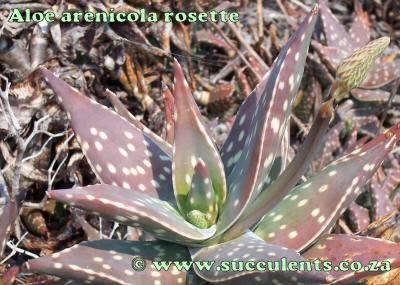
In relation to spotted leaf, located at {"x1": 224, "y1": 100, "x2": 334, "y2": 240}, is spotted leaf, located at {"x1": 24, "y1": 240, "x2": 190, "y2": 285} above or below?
below

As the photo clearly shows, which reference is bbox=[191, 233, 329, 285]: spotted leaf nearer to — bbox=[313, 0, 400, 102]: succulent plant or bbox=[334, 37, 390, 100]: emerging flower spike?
bbox=[334, 37, 390, 100]: emerging flower spike

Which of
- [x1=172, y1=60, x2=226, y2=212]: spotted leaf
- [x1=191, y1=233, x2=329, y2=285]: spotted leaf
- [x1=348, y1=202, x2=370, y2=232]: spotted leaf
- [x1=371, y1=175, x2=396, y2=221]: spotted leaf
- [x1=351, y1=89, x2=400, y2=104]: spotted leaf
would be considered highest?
[x1=172, y1=60, x2=226, y2=212]: spotted leaf

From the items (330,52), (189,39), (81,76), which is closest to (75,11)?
(81,76)

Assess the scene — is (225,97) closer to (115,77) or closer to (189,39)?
(189,39)

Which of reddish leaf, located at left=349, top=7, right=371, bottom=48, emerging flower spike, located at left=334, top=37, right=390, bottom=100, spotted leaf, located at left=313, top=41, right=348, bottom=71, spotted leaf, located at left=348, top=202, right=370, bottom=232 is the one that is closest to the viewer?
emerging flower spike, located at left=334, top=37, right=390, bottom=100

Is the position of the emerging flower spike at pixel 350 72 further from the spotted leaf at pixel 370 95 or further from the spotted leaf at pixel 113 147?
the spotted leaf at pixel 370 95

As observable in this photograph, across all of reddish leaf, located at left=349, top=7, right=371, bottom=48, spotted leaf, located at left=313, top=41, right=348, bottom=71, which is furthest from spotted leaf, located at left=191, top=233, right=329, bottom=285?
reddish leaf, located at left=349, top=7, right=371, bottom=48

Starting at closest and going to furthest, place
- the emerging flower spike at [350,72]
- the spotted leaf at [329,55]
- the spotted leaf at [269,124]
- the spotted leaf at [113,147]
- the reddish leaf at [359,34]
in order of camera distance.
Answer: the emerging flower spike at [350,72] → the spotted leaf at [269,124] → the spotted leaf at [113,147] → the spotted leaf at [329,55] → the reddish leaf at [359,34]

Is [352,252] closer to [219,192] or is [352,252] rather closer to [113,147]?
[219,192]

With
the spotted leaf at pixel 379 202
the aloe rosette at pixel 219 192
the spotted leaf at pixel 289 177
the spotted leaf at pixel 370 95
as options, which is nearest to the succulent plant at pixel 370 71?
the spotted leaf at pixel 370 95
